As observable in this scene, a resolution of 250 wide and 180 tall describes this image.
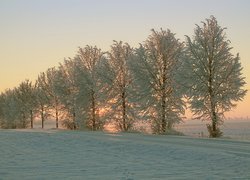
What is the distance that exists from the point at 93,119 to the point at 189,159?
3150cm

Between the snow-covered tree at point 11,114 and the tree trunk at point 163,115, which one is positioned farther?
the snow-covered tree at point 11,114

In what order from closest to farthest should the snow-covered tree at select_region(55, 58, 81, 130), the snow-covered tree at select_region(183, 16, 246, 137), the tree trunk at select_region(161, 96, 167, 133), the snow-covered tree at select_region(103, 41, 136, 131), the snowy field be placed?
the snowy field
the snow-covered tree at select_region(183, 16, 246, 137)
the tree trunk at select_region(161, 96, 167, 133)
the snow-covered tree at select_region(103, 41, 136, 131)
the snow-covered tree at select_region(55, 58, 81, 130)

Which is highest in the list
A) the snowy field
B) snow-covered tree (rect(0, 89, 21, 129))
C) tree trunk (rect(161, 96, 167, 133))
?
snow-covered tree (rect(0, 89, 21, 129))

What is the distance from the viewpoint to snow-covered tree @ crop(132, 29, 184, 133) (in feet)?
126

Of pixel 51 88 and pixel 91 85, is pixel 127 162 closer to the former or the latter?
pixel 91 85

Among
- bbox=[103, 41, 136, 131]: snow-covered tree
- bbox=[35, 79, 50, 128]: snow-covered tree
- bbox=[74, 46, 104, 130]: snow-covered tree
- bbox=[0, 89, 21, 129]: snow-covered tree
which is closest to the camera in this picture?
bbox=[103, 41, 136, 131]: snow-covered tree

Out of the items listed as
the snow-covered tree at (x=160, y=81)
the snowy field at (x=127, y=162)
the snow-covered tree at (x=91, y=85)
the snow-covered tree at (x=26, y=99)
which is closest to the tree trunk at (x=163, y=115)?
the snow-covered tree at (x=160, y=81)

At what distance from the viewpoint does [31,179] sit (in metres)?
12.3

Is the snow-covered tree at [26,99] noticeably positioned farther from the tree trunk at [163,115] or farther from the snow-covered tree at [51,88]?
the tree trunk at [163,115]

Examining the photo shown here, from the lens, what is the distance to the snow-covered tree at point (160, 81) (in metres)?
38.3

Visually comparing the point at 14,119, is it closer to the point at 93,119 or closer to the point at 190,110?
the point at 93,119

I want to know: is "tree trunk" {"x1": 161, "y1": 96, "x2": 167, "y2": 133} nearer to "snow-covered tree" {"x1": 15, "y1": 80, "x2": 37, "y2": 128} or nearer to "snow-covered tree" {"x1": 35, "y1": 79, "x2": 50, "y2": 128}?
"snow-covered tree" {"x1": 35, "y1": 79, "x2": 50, "y2": 128}

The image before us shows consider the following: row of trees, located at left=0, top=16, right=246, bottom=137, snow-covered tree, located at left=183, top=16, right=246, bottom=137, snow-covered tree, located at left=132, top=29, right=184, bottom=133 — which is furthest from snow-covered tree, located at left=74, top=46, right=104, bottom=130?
snow-covered tree, located at left=183, top=16, right=246, bottom=137

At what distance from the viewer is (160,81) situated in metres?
39.0
